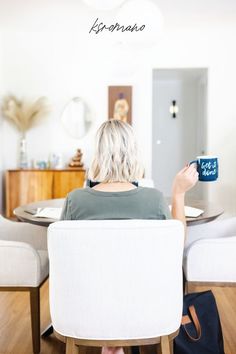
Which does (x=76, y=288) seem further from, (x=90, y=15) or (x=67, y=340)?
(x=90, y=15)

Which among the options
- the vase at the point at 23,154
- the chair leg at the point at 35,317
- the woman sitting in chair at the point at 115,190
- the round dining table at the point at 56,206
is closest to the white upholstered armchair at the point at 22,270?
the chair leg at the point at 35,317

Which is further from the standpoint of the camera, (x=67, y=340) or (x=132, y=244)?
(x=67, y=340)

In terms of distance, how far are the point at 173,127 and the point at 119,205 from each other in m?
5.68

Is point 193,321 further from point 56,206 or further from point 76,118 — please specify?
point 76,118

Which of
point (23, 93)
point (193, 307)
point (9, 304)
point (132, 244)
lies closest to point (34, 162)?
point (23, 93)

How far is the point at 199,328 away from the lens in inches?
Result: 69.7

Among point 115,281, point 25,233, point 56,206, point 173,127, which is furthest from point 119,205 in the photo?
point 173,127

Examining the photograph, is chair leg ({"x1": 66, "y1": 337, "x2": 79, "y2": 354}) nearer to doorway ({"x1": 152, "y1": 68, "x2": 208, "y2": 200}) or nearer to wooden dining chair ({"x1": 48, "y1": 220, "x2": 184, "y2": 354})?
wooden dining chair ({"x1": 48, "y1": 220, "x2": 184, "y2": 354})

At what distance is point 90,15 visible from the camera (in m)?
4.30

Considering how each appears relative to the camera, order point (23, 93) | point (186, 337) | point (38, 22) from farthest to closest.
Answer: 1. point (23, 93)
2. point (38, 22)
3. point (186, 337)

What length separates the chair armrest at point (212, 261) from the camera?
1847 mm

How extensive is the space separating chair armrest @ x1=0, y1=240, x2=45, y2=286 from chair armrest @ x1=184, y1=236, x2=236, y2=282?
71 centimetres

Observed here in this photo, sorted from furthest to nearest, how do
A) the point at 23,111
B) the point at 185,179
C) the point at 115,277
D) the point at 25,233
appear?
the point at 23,111
the point at 25,233
the point at 185,179
the point at 115,277

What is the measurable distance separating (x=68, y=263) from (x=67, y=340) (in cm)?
29
